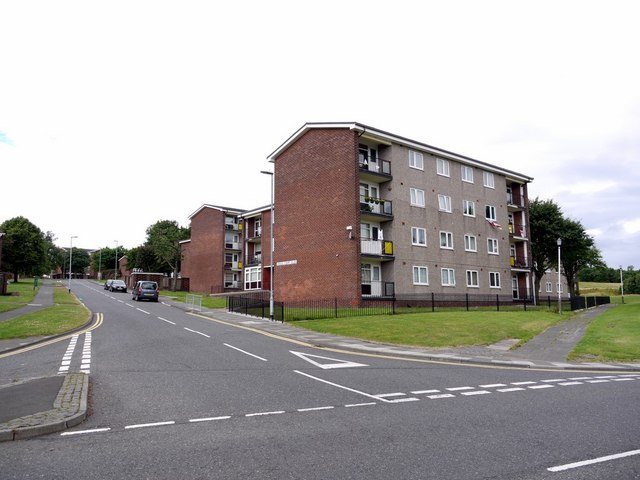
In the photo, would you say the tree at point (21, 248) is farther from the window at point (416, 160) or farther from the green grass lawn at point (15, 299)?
the window at point (416, 160)

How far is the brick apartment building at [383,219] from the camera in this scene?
31391 millimetres

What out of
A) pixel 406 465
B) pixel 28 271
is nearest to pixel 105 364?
pixel 406 465

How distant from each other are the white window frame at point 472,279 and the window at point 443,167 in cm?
845

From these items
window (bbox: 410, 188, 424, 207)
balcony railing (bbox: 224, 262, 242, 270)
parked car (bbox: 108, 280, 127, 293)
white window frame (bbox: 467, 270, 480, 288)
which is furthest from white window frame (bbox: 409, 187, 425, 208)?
parked car (bbox: 108, 280, 127, 293)

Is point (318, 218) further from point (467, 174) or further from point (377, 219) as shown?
point (467, 174)

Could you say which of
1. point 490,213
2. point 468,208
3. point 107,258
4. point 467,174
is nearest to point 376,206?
point 468,208

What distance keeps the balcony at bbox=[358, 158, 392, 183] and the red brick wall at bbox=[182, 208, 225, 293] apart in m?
27.2

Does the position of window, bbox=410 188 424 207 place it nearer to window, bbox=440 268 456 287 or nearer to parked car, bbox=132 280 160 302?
window, bbox=440 268 456 287

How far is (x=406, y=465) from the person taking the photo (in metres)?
4.84

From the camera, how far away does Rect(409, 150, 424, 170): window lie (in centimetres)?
3512

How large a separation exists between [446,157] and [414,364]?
28239mm

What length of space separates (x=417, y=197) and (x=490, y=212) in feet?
33.7

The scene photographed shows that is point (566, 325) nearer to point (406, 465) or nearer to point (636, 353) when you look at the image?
point (636, 353)

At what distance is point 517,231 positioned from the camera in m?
45.9
